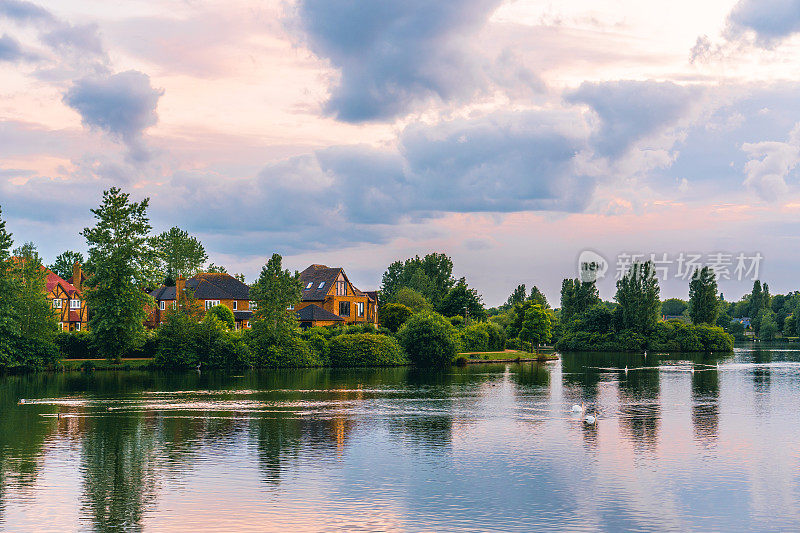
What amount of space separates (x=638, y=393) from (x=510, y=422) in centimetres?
2309

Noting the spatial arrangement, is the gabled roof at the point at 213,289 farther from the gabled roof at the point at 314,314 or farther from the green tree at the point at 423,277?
the green tree at the point at 423,277

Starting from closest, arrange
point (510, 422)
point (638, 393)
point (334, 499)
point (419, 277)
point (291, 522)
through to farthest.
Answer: point (291, 522)
point (334, 499)
point (510, 422)
point (638, 393)
point (419, 277)

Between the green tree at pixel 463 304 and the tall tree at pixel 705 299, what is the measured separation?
159 feet

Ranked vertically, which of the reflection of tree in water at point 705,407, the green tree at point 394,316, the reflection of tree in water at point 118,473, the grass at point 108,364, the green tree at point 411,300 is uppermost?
the green tree at point 411,300

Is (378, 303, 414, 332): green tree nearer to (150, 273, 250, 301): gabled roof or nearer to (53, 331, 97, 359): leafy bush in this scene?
(150, 273, 250, 301): gabled roof

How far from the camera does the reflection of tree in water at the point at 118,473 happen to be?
26.1 m

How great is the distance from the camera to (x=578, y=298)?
16638cm

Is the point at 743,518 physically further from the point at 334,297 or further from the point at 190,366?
the point at 334,297

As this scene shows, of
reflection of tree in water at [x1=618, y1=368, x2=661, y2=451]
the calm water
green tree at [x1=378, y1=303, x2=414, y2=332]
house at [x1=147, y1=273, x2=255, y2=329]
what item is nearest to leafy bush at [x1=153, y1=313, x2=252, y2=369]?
the calm water

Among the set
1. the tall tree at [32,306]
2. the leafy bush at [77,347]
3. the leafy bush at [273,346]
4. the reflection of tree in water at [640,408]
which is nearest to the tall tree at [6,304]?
the tall tree at [32,306]

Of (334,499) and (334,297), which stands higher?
(334,297)

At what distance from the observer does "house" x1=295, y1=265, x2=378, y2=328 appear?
4545 inches

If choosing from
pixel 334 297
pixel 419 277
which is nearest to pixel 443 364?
pixel 334 297

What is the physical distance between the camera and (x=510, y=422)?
47688mm
